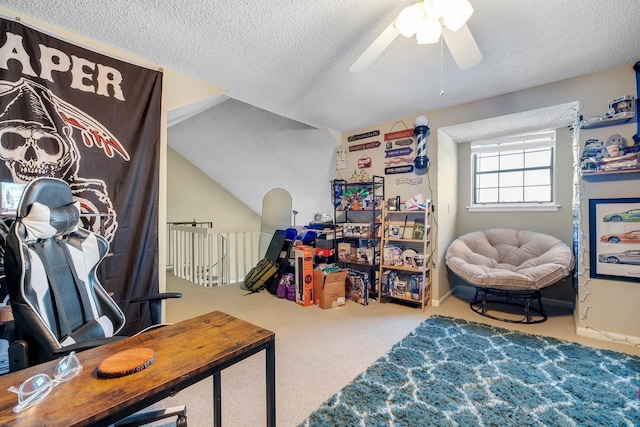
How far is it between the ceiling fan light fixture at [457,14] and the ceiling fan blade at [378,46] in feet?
0.85

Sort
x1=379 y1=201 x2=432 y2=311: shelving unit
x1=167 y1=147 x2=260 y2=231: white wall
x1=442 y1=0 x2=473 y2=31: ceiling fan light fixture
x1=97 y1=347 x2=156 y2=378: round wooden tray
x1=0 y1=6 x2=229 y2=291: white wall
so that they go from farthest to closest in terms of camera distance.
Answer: x1=167 y1=147 x2=260 y2=231: white wall
x1=379 y1=201 x2=432 y2=311: shelving unit
x1=0 y1=6 x2=229 y2=291: white wall
x1=442 y1=0 x2=473 y2=31: ceiling fan light fixture
x1=97 y1=347 x2=156 y2=378: round wooden tray

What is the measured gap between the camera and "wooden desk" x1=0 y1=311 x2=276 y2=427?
0.70 metres

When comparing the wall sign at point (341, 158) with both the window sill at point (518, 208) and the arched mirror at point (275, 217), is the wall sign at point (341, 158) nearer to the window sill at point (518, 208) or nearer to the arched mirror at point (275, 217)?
the arched mirror at point (275, 217)

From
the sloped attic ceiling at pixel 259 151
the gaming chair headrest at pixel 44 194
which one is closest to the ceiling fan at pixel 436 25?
the gaming chair headrest at pixel 44 194

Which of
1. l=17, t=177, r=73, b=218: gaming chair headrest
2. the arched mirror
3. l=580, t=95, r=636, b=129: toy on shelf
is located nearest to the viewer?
l=17, t=177, r=73, b=218: gaming chair headrest

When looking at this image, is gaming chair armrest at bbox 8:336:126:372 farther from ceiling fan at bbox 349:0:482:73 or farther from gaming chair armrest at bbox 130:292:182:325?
ceiling fan at bbox 349:0:482:73

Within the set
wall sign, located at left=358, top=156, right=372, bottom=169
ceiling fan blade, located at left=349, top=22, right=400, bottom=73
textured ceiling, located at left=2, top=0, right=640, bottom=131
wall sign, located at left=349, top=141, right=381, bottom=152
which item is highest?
textured ceiling, located at left=2, top=0, right=640, bottom=131

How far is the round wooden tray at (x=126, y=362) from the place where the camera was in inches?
33.5

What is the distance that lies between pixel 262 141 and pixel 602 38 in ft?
13.3

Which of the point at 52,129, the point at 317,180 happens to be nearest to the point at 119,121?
the point at 52,129

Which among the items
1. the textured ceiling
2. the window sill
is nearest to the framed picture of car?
the window sill

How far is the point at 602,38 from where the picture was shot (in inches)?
77.2

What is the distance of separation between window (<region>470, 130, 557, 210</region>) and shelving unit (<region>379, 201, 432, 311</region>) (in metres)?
1.15

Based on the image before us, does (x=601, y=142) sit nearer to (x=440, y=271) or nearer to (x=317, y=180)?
(x=440, y=271)
